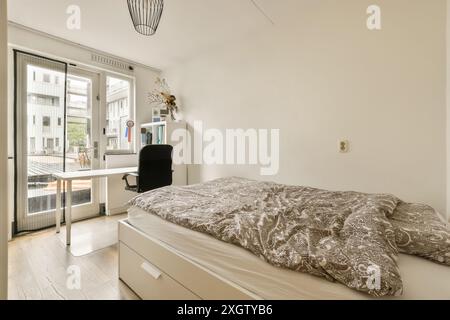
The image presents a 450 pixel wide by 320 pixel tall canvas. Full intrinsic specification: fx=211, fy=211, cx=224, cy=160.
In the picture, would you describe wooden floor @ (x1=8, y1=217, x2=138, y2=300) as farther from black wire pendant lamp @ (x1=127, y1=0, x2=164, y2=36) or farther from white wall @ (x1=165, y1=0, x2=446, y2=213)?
black wire pendant lamp @ (x1=127, y1=0, x2=164, y2=36)

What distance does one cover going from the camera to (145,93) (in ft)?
11.9

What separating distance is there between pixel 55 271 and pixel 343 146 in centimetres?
275

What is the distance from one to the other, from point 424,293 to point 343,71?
6.02 ft

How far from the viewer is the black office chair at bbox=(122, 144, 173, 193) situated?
2420 millimetres

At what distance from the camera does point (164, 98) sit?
3.41m

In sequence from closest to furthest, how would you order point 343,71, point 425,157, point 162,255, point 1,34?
point 1,34, point 162,255, point 425,157, point 343,71

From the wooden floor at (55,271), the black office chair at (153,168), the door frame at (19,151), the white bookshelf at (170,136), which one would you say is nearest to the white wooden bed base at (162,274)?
the wooden floor at (55,271)

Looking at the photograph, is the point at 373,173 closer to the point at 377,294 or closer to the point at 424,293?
A: the point at 424,293

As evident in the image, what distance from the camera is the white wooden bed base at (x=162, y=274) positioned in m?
0.97

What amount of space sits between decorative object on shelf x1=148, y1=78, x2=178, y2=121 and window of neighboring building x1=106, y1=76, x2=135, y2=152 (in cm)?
40

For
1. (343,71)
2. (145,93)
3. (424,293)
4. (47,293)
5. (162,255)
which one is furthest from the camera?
(145,93)

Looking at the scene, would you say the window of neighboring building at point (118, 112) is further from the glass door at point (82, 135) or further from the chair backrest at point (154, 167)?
the chair backrest at point (154, 167)

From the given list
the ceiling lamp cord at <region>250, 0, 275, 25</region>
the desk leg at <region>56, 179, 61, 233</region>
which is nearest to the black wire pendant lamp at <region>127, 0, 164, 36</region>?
the ceiling lamp cord at <region>250, 0, 275, 25</region>

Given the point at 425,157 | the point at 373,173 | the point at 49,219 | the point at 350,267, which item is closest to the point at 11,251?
the point at 49,219
